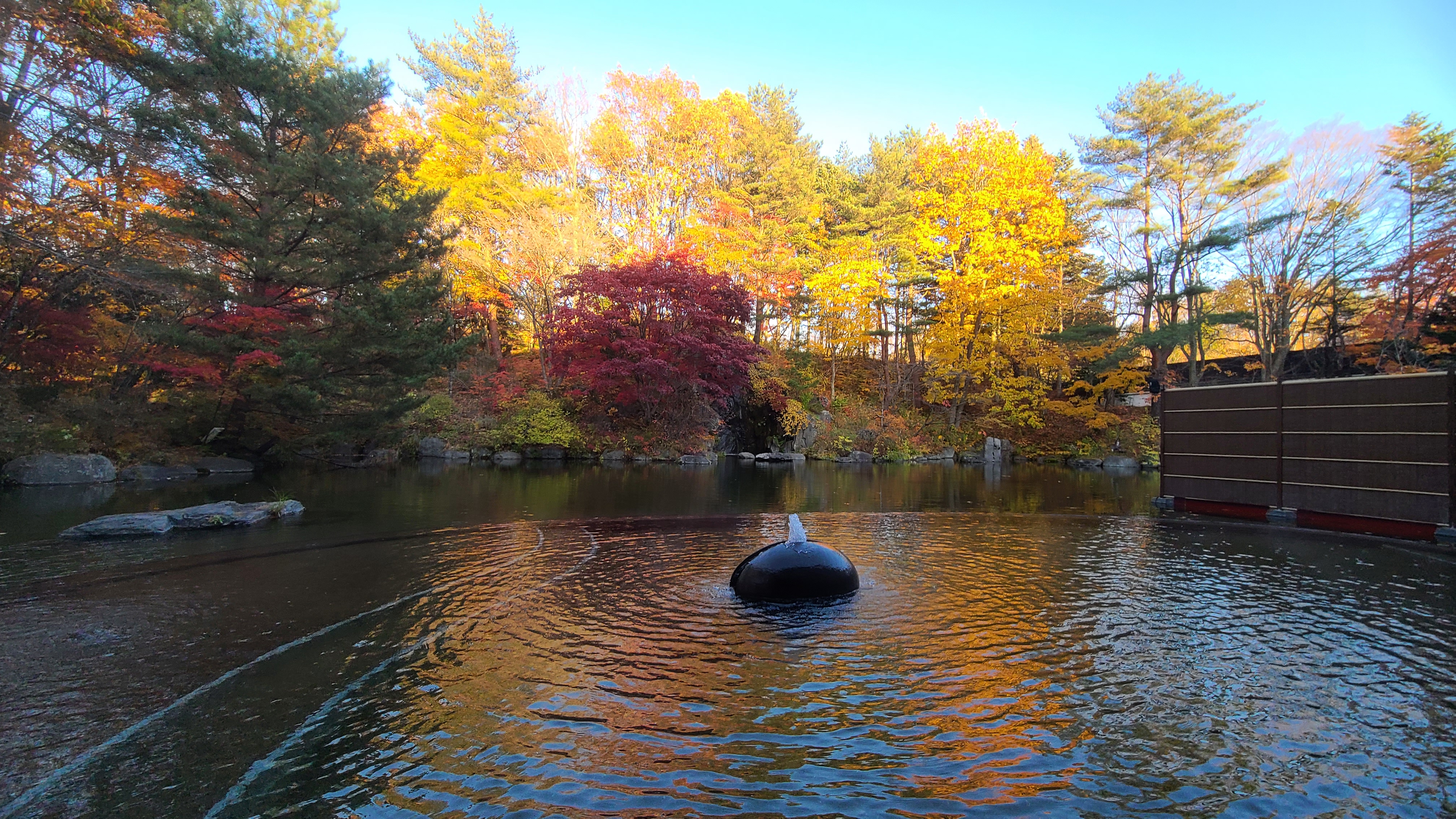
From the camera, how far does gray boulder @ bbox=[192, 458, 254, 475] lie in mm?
17094

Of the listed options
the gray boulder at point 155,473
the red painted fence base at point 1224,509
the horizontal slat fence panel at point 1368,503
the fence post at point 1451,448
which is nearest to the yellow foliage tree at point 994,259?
the red painted fence base at point 1224,509

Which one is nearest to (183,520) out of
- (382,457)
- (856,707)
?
(856,707)

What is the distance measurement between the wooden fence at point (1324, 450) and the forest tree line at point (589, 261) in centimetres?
841

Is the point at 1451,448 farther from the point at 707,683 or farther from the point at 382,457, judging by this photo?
the point at 382,457

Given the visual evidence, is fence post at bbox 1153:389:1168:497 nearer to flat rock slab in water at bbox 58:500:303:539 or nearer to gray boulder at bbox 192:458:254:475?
flat rock slab in water at bbox 58:500:303:539

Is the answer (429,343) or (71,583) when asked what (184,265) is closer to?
(429,343)

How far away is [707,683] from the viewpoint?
4.34 metres

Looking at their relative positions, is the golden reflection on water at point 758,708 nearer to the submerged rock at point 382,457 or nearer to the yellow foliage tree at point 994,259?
the submerged rock at point 382,457

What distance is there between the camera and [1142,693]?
4.16 metres

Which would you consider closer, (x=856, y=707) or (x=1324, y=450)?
(x=856, y=707)

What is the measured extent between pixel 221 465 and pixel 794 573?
1791cm

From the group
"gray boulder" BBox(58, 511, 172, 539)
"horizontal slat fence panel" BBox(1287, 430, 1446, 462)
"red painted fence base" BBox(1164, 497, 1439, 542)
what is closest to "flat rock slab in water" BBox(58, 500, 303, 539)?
"gray boulder" BBox(58, 511, 172, 539)

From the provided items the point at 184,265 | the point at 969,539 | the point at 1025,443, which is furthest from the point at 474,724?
the point at 1025,443

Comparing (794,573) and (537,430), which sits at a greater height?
(537,430)
